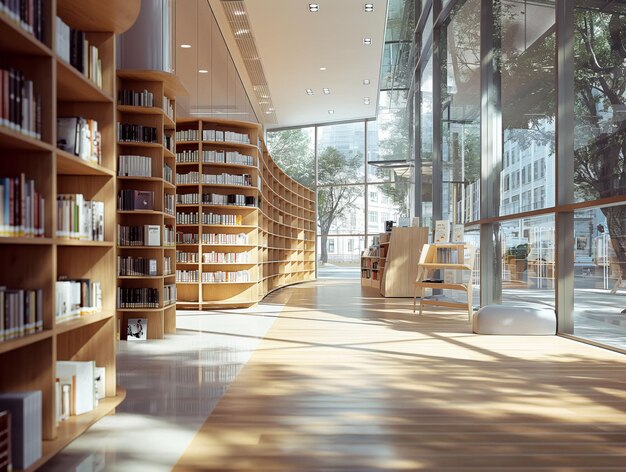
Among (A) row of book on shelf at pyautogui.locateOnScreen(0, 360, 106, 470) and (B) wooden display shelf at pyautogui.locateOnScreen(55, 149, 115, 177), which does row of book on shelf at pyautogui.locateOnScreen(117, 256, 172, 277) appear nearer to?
(B) wooden display shelf at pyautogui.locateOnScreen(55, 149, 115, 177)

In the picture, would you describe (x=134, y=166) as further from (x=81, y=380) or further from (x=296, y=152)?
(x=296, y=152)

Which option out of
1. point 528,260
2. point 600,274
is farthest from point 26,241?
point 528,260

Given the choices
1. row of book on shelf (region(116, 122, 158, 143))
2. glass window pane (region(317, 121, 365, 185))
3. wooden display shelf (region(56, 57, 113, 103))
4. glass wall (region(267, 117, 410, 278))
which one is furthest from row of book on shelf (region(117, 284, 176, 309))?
glass window pane (region(317, 121, 365, 185))

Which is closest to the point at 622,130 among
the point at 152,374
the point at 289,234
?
the point at 152,374

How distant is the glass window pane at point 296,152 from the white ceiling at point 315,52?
54.0 inches

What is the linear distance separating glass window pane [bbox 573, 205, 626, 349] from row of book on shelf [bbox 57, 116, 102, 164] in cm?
398

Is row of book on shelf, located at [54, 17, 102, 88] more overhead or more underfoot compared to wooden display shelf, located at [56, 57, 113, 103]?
more overhead

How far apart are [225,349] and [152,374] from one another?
111 cm

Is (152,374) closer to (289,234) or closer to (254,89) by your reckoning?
(289,234)

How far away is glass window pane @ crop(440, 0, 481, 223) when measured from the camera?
8.54 m

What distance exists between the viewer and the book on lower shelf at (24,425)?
2.15m

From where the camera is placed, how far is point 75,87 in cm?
292

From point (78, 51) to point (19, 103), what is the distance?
2.55ft

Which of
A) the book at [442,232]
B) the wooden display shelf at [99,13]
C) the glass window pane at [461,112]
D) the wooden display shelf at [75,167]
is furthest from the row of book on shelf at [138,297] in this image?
the glass window pane at [461,112]
